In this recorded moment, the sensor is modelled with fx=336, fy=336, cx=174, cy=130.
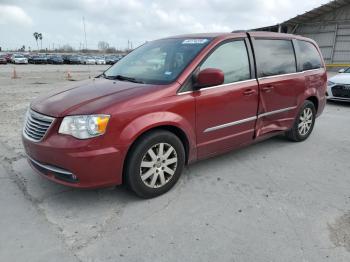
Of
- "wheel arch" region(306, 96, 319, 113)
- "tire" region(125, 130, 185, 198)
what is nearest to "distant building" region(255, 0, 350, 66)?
"wheel arch" region(306, 96, 319, 113)

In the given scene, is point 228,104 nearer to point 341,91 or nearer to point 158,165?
point 158,165

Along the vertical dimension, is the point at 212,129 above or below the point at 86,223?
above

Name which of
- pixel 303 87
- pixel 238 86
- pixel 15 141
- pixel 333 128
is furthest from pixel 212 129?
pixel 333 128

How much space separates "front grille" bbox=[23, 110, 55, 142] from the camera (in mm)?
3326

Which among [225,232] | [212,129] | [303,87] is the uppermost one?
[303,87]

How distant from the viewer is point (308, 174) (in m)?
4.40

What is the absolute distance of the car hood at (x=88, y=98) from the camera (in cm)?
328

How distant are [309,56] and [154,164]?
3705 millimetres

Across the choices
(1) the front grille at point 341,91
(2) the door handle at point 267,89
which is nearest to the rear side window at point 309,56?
(2) the door handle at point 267,89

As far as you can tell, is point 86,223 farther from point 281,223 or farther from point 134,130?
point 281,223

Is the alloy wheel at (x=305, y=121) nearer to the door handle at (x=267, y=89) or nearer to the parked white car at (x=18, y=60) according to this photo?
the door handle at (x=267, y=89)

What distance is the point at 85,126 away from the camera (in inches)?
125

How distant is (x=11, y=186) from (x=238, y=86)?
300 centimetres

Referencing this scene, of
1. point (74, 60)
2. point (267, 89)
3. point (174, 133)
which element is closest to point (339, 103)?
point (267, 89)
